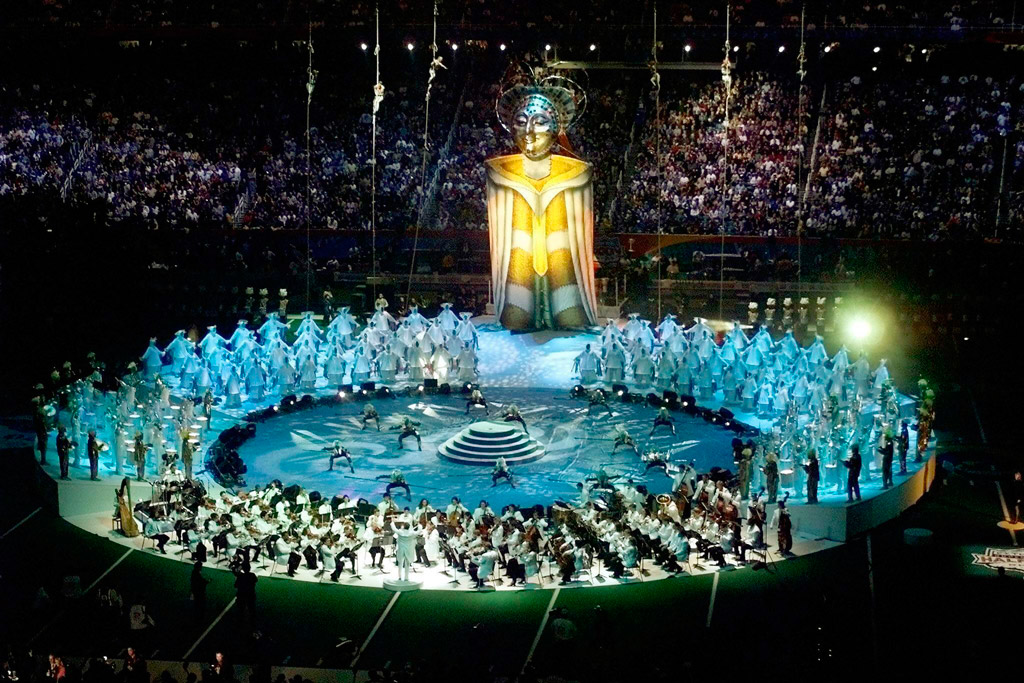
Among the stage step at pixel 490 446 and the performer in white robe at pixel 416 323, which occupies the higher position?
the performer in white robe at pixel 416 323

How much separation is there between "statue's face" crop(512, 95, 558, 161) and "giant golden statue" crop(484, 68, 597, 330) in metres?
0.02

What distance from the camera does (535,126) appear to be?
2777 centimetres

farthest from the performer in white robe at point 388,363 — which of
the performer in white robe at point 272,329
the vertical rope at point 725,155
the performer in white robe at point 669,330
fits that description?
the vertical rope at point 725,155

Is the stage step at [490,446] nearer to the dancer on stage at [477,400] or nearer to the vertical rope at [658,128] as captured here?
the dancer on stage at [477,400]

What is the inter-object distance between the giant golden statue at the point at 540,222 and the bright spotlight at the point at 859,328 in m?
6.80

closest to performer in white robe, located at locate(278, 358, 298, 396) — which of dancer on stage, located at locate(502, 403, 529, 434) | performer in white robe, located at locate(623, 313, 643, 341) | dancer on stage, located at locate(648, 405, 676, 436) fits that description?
dancer on stage, located at locate(502, 403, 529, 434)

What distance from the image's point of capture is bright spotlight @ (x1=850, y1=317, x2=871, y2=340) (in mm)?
32500

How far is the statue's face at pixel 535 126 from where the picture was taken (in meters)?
27.6

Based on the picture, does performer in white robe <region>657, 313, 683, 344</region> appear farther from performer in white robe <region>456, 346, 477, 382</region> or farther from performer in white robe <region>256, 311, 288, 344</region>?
performer in white robe <region>256, 311, 288, 344</region>

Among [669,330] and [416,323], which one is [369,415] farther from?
[669,330]

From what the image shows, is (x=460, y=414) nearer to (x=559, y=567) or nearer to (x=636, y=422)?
(x=636, y=422)

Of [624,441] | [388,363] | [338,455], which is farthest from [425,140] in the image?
[338,455]

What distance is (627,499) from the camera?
20.1 m

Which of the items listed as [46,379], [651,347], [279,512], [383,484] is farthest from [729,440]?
[46,379]
